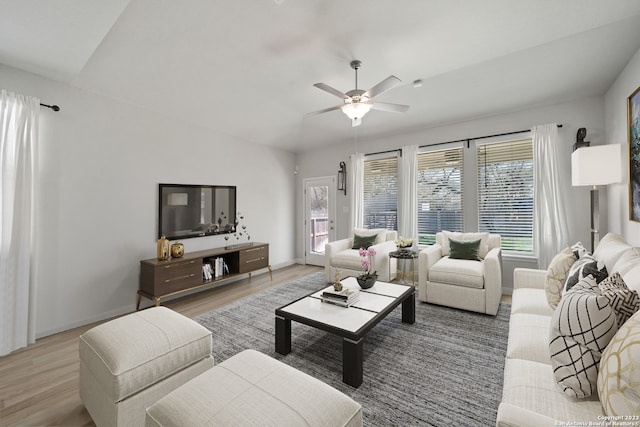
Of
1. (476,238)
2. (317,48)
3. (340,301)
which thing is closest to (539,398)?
(340,301)

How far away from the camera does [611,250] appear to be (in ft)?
6.10

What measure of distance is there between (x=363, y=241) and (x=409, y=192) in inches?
46.5

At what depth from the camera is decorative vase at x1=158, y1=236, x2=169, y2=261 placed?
3498 mm

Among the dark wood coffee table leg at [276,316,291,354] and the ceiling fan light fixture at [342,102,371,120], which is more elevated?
the ceiling fan light fixture at [342,102,371,120]

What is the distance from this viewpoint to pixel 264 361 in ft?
4.56

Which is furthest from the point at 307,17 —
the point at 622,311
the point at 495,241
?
the point at 495,241

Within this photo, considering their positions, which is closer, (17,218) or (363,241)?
(17,218)

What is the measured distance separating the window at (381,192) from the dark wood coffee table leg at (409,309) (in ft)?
7.34

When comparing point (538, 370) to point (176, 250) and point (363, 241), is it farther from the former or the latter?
point (176, 250)

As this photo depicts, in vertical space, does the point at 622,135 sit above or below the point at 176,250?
above

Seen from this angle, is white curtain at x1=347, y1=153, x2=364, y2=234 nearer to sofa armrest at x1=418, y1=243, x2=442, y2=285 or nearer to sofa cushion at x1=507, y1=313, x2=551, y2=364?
sofa armrest at x1=418, y1=243, x2=442, y2=285

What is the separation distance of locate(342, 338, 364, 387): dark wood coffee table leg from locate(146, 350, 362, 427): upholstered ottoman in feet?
2.38

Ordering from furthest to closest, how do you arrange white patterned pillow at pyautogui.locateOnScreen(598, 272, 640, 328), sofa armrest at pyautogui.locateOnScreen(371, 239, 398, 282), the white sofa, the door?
the door → sofa armrest at pyautogui.locateOnScreen(371, 239, 398, 282) → white patterned pillow at pyautogui.locateOnScreen(598, 272, 640, 328) → the white sofa

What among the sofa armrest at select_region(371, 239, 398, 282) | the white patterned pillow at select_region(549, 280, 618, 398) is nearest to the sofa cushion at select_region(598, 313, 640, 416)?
the white patterned pillow at select_region(549, 280, 618, 398)
